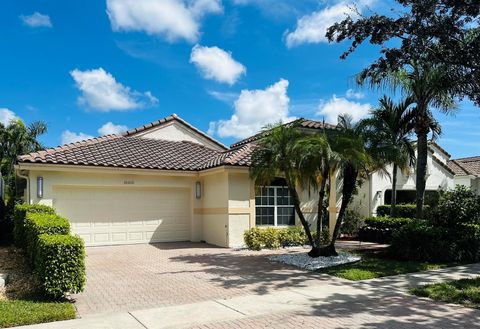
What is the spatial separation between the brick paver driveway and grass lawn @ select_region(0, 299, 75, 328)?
34 cm

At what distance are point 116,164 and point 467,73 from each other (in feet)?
42.8

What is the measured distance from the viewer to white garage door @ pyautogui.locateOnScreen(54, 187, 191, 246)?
16125 millimetres

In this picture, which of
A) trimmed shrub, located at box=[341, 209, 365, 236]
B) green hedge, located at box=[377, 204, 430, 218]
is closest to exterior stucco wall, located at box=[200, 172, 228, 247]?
trimmed shrub, located at box=[341, 209, 365, 236]

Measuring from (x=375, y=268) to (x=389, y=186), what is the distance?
13572 mm

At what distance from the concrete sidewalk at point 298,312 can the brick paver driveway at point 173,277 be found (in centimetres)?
55

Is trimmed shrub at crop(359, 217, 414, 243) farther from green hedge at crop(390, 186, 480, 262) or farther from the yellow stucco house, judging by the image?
green hedge at crop(390, 186, 480, 262)

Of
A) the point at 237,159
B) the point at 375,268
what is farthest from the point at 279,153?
the point at 375,268

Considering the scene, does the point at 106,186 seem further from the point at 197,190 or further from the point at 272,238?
the point at 272,238

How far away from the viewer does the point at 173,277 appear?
34.7 ft

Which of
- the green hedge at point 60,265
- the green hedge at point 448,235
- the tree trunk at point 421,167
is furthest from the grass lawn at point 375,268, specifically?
the green hedge at point 60,265

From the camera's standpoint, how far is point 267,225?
57.1 ft

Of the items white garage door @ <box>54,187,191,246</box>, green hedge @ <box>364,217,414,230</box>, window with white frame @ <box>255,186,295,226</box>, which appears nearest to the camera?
white garage door @ <box>54,187,191,246</box>

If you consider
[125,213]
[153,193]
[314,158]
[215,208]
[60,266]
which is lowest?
[60,266]

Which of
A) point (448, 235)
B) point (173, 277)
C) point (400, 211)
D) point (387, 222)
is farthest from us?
point (400, 211)
